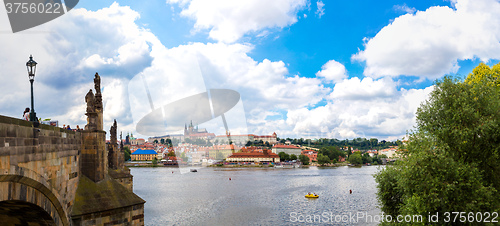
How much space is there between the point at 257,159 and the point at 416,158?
6356 inches

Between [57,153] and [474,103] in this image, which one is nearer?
[57,153]

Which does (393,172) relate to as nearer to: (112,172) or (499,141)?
(499,141)

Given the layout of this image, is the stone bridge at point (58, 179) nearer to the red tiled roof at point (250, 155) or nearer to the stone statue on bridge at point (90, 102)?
the stone statue on bridge at point (90, 102)

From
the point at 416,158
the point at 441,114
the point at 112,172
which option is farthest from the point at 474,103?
the point at 112,172

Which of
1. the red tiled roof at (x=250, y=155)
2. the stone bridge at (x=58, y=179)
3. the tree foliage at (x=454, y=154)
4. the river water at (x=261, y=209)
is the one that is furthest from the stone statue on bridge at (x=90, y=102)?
the red tiled roof at (x=250, y=155)

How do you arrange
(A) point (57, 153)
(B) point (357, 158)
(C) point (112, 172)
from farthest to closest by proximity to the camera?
(B) point (357, 158) → (C) point (112, 172) → (A) point (57, 153)

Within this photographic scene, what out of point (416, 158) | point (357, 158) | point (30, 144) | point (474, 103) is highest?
point (474, 103)

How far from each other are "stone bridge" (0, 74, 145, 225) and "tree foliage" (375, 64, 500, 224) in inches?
512

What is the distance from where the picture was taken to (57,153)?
11.2m

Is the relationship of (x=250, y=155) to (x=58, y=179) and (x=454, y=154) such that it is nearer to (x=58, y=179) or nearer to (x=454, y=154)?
(x=454, y=154)

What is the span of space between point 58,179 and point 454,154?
16461mm

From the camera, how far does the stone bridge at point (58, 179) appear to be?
27.6ft

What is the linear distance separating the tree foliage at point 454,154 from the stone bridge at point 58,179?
13.0m

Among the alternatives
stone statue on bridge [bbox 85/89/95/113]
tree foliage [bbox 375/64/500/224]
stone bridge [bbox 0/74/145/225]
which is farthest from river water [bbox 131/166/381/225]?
stone statue on bridge [bbox 85/89/95/113]
